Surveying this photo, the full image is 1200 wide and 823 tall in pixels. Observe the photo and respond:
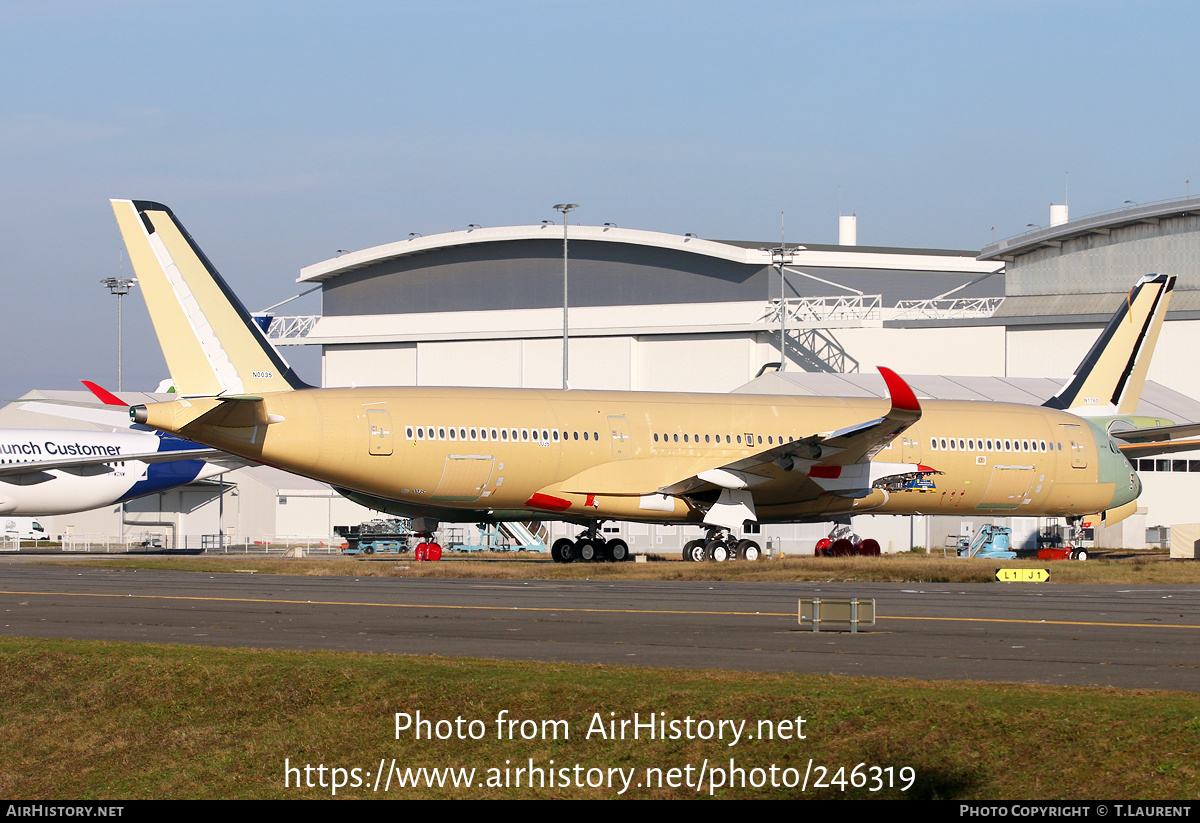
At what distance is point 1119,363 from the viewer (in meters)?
48.1

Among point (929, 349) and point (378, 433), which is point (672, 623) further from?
point (929, 349)

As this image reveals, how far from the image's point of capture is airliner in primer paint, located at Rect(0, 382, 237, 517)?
183ft

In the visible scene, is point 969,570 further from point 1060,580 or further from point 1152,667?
point 1152,667

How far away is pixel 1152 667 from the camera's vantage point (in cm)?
1404

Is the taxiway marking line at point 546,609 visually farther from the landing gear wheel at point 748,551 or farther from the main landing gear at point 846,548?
the main landing gear at point 846,548

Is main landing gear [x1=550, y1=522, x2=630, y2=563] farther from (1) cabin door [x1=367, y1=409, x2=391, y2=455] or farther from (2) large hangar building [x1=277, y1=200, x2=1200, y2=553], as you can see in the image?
(2) large hangar building [x1=277, y1=200, x2=1200, y2=553]

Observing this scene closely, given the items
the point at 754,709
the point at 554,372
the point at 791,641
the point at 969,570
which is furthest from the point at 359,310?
the point at 754,709

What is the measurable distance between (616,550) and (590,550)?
0.76m

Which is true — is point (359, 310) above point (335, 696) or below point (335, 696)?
above

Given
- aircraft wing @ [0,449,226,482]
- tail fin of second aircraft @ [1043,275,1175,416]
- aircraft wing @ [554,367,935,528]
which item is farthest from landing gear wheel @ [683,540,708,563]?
aircraft wing @ [0,449,226,482]

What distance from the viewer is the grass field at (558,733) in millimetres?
9578

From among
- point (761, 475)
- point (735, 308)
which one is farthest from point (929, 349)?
point (761, 475)

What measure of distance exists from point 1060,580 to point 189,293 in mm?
20940

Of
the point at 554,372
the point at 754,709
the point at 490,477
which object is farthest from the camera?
the point at 554,372
